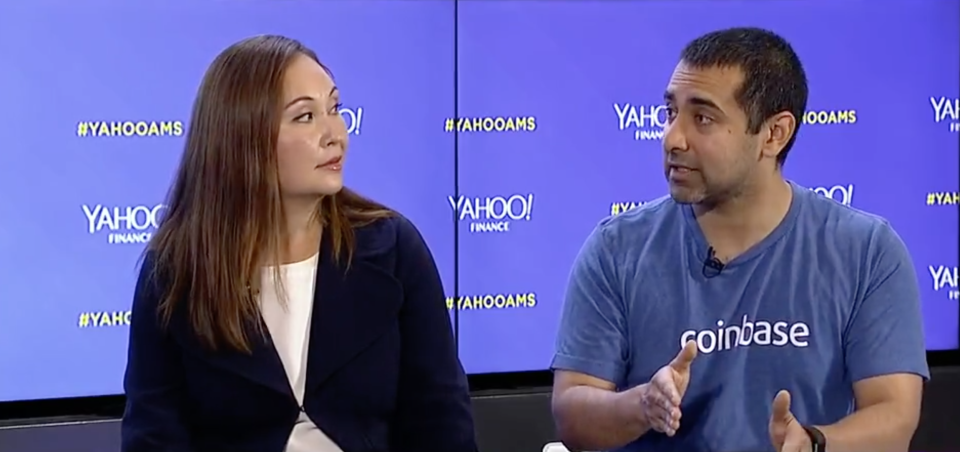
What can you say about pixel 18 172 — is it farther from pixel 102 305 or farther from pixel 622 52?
pixel 622 52

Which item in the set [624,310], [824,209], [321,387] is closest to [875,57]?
[824,209]

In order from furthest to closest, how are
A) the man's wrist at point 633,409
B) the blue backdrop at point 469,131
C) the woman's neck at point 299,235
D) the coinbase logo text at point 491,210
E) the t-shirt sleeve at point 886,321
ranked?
the coinbase logo text at point 491,210
the blue backdrop at point 469,131
the woman's neck at point 299,235
the t-shirt sleeve at point 886,321
the man's wrist at point 633,409

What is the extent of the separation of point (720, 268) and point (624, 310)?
169 mm

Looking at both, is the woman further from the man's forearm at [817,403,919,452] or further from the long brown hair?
the man's forearm at [817,403,919,452]

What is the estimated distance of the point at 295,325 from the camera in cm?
200

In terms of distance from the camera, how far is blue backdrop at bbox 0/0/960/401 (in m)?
2.58

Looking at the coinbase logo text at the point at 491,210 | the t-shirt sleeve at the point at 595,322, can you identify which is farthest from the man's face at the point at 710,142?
the coinbase logo text at the point at 491,210

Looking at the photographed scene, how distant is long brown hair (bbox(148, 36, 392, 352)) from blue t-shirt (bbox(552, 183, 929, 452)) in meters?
0.46

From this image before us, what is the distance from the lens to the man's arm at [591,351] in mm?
1932

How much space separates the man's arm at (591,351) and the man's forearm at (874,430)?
31 cm

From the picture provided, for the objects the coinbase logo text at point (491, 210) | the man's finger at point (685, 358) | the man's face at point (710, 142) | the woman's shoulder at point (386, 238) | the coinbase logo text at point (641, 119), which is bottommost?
the man's finger at point (685, 358)

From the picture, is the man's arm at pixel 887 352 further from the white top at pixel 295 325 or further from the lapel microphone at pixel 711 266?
the white top at pixel 295 325

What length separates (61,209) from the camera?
2584 mm

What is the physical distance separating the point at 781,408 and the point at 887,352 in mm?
307
